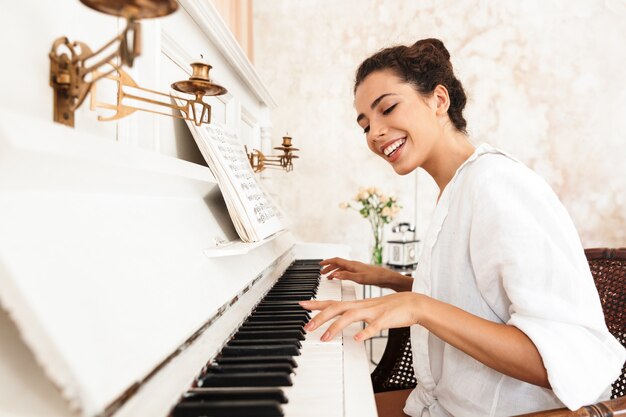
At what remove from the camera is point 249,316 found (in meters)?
1.07

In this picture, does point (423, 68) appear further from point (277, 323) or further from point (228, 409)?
point (228, 409)

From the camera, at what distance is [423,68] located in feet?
4.36

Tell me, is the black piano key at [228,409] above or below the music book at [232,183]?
below

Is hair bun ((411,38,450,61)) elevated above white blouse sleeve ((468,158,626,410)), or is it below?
above

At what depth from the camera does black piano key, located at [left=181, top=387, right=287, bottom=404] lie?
63 centimetres

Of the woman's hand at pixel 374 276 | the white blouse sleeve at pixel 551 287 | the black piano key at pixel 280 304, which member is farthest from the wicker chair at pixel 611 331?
the black piano key at pixel 280 304

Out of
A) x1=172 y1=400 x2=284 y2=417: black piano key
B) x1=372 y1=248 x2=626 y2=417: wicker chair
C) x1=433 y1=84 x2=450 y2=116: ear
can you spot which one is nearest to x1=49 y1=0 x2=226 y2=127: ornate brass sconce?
x1=172 y1=400 x2=284 y2=417: black piano key

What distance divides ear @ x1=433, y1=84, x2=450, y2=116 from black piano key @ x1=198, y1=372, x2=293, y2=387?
957mm

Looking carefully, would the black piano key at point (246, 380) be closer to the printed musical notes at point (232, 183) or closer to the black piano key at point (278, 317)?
the black piano key at point (278, 317)

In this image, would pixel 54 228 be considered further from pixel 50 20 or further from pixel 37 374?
pixel 50 20

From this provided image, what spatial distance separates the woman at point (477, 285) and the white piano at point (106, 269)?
0.22 m

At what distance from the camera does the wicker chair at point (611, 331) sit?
797 millimetres

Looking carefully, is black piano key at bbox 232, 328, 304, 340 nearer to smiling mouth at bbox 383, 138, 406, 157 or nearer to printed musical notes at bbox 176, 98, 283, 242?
printed musical notes at bbox 176, 98, 283, 242

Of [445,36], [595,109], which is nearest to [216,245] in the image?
[445,36]
